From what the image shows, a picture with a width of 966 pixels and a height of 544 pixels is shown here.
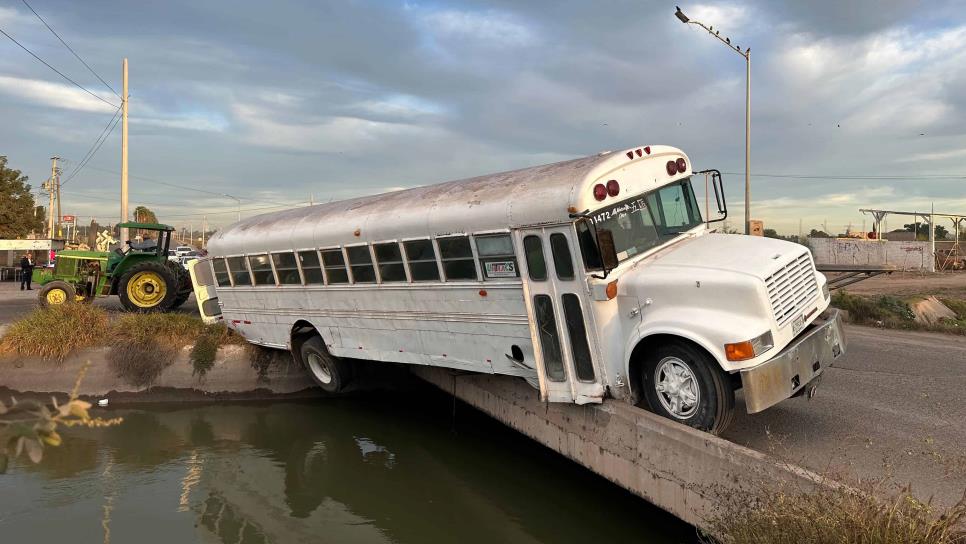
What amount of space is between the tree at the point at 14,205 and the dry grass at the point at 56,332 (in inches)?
1251

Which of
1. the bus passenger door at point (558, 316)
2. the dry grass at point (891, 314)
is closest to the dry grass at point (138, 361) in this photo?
the bus passenger door at point (558, 316)

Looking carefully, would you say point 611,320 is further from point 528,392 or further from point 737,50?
point 737,50

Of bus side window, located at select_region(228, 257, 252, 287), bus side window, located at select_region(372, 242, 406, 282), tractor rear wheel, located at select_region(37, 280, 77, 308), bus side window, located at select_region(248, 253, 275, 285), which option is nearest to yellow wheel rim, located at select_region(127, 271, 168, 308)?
tractor rear wheel, located at select_region(37, 280, 77, 308)

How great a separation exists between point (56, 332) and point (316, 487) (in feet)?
21.6

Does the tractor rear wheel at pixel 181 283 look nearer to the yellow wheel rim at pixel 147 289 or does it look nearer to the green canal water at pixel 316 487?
the yellow wheel rim at pixel 147 289

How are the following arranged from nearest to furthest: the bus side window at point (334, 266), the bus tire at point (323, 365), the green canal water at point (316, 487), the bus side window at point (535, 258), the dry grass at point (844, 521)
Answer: the dry grass at point (844, 521)
the bus side window at point (535, 258)
the green canal water at point (316, 487)
the bus side window at point (334, 266)
the bus tire at point (323, 365)

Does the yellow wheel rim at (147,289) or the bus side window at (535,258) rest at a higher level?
the yellow wheel rim at (147,289)

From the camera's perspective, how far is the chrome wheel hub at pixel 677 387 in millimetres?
5012

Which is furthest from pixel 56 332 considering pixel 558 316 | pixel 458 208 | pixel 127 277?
pixel 558 316

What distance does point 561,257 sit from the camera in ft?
18.4

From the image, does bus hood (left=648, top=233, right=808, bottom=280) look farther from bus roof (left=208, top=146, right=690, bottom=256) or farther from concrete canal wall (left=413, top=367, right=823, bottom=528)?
concrete canal wall (left=413, top=367, right=823, bottom=528)

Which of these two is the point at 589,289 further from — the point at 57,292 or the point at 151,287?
the point at 57,292

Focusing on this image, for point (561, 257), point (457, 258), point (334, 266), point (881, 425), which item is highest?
point (334, 266)

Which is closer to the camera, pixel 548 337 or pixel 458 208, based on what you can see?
pixel 548 337
